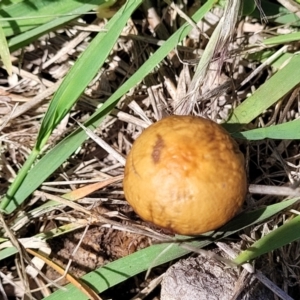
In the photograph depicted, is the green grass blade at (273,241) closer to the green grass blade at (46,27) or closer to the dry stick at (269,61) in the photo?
the dry stick at (269,61)

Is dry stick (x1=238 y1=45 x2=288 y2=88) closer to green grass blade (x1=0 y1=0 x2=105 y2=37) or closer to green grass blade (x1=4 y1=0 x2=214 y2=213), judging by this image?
green grass blade (x1=4 y1=0 x2=214 y2=213)

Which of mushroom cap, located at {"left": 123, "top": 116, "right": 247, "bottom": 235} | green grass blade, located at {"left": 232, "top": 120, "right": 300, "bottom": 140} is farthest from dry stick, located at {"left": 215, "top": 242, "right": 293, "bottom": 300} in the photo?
green grass blade, located at {"left": 232, "top": 120, "right": 300, "bottom": 140}

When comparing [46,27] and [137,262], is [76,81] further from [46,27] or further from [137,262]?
[137,262]

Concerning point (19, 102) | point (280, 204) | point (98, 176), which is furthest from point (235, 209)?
point (19, 102)

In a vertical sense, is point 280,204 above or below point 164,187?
below

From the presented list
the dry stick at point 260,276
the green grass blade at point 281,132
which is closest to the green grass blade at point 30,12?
the green grass blade at point 281,132

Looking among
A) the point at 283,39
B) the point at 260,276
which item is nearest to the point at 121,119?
the point at 283,39

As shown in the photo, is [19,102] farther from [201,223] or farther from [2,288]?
[201,223]
